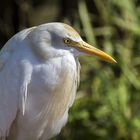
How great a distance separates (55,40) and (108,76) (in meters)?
1.56

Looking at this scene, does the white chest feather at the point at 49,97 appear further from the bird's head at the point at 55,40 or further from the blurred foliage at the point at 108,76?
the blurred foliage at the point at 108,76

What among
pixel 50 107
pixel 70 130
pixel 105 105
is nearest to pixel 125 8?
pixel 105 105

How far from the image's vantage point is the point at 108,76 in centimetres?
368

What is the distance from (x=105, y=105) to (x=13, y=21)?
98 centimetres

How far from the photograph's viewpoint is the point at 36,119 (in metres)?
2.30

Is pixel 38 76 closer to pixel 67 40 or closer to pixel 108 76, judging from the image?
pixel 67 40

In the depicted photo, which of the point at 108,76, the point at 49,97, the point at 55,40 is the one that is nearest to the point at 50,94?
the point at 49,97

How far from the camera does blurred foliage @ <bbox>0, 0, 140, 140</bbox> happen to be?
11.7ft

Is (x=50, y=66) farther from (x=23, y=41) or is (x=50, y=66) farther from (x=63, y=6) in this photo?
(x=63, y=6)

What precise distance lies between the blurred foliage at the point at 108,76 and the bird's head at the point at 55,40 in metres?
1.38

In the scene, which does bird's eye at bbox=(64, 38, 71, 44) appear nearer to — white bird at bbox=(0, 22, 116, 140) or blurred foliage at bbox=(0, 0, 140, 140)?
white bird at bbox=(0, 22, 116, 140)

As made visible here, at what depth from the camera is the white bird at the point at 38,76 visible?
2.14m

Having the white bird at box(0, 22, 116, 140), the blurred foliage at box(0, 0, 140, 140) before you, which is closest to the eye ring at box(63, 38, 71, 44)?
the white bird at box(0, 22, 116, 140)

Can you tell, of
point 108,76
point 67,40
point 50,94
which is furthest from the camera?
point 108,76
